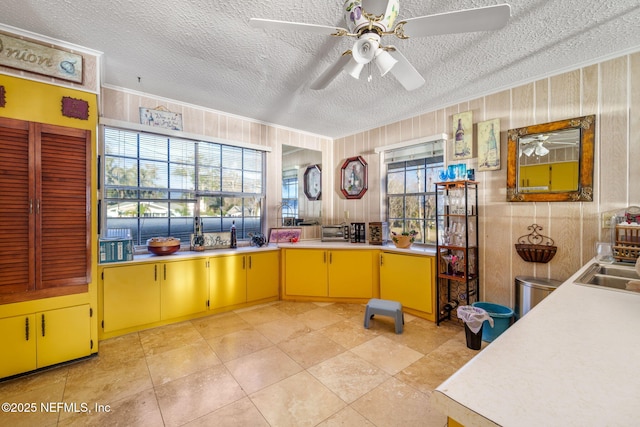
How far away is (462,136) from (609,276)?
2.05 meters

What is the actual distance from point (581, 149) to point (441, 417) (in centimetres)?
265

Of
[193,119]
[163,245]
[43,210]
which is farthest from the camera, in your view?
[193,119]

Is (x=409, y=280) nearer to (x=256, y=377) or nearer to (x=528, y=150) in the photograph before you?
(x=528, y=150)

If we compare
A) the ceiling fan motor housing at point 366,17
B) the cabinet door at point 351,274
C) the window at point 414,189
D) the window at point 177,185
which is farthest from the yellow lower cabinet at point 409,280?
the ceiling fan motor housing at point 366,17

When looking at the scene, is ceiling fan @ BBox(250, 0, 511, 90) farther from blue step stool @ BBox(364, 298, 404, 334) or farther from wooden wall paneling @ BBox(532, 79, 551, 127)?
blue step stool @ BBox(364, 298, 404, 334)

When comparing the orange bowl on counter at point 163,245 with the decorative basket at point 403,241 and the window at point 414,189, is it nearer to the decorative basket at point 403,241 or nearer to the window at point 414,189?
the decorative basket at point 403,241

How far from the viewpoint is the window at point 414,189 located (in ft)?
12.1

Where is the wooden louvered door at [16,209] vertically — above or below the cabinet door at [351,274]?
above

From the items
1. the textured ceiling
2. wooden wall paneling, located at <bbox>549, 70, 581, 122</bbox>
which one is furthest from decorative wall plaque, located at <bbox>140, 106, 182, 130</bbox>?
wooden wall paneling, located at <bbox>549, 70, 581, 122</bbox>

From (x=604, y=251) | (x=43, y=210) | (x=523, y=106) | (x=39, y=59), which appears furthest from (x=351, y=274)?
(x=39, y=59)

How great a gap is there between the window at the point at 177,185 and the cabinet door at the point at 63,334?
108 cm

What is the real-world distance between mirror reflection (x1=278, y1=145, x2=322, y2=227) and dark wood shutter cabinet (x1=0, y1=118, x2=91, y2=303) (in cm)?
259

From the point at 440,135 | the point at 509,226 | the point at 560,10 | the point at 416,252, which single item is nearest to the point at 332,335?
the point at 416,252

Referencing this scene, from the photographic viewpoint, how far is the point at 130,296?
2.85 meters
